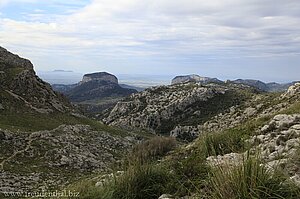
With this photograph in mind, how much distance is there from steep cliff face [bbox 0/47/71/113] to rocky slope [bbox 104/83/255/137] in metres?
26.6

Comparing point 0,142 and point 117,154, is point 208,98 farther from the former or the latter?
point 0,142

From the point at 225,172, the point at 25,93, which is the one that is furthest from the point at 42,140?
the point at 225,172

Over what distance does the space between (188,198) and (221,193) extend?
108cm

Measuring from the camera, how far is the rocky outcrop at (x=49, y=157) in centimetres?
1858

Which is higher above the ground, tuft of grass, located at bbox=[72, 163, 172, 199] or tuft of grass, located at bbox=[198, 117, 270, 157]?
tuft of grass, located at bbox=[198, 117, 270, 157]

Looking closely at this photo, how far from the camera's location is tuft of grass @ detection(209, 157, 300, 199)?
495 centimetres

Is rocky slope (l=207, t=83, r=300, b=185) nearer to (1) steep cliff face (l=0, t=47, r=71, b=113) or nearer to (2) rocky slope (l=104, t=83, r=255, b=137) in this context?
(1) steep cliff face (l=0, t=47, r=71, b=113)

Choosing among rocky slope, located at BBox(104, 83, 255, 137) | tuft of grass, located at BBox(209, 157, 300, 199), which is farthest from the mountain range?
rocky slope, located at BBox(104, 83, 255, 137)

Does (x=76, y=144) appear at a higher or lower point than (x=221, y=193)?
lower

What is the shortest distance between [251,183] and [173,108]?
72.1 meters

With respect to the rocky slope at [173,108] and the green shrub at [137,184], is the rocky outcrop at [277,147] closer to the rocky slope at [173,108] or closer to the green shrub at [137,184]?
the green shrub at [137,184]

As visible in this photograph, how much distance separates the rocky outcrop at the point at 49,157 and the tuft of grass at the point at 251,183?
10642mm

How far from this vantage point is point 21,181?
1788 cm

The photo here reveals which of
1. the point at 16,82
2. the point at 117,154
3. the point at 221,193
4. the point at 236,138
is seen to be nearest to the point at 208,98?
the point at 16,82
